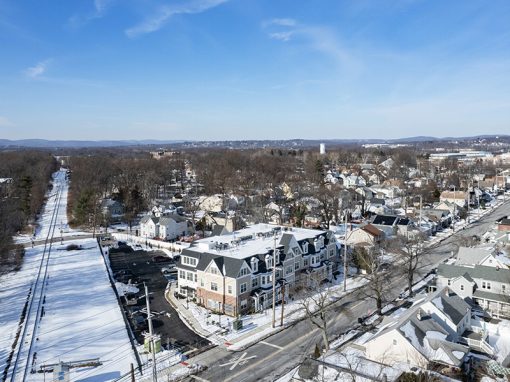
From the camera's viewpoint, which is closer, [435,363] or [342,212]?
[435,363]

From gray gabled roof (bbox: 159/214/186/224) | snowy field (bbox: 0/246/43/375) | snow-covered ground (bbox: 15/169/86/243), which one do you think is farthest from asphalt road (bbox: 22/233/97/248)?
gray gabled roof (bbox: 159/214/186/224)

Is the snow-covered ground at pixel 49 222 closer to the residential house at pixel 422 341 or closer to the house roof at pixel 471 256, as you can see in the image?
the residential house at pixel 422 341

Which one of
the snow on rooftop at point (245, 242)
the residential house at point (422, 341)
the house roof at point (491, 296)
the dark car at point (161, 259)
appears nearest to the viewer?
the residential house at point (422, 341)

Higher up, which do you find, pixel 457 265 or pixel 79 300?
pixel 457 265

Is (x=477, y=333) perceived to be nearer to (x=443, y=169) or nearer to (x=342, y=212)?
(x=342, y=212)

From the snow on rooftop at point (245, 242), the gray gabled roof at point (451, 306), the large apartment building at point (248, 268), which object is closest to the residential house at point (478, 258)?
the gray gabled roof at point (451, 306)

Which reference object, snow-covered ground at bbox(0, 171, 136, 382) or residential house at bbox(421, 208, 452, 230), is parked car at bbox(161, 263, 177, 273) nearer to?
snow-covered ground at bbox(0, 171, 136, 382)

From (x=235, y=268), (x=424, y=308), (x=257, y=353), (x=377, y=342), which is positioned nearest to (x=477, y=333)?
(x=424, y=308)

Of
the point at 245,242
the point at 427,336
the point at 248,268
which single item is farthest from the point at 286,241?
the point at 427,336
